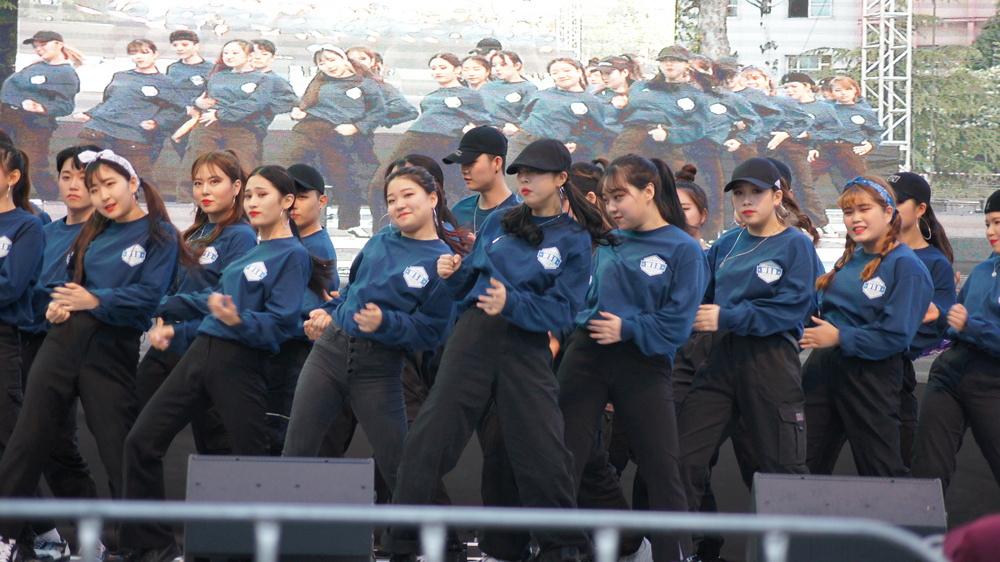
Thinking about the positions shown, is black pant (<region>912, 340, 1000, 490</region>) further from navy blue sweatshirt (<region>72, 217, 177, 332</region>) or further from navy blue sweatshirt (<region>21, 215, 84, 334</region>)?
navy blue sweatshirt (<region>21, 215, 84, 334</region>)

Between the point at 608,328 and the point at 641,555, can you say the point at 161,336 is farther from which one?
the point at 641,555

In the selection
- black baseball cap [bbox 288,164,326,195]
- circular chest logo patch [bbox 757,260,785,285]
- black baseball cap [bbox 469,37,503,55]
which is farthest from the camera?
black baseball cap [bbox 469,37,503,55]

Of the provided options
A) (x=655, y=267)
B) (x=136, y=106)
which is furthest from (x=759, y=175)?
(x=136, y=106)

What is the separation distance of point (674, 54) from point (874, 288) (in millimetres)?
6989

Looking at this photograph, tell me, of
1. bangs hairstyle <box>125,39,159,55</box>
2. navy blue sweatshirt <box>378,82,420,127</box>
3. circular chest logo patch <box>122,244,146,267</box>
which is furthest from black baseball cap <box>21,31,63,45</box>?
circular chest logo patch <box>122,244,146,267</box>

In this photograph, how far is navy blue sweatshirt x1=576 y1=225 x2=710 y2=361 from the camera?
4.54m

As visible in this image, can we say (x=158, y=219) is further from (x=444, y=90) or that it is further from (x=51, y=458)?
(x=444, y=90)

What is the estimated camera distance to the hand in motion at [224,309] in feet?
15.3

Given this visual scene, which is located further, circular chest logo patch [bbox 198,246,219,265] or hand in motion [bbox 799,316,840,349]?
circular chest logo patch [bbox 198,246,219,265]

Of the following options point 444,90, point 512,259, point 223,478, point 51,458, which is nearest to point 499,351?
point 512,259

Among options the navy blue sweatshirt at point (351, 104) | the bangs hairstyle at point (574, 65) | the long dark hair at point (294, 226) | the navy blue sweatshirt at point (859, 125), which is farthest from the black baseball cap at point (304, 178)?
the navy blue sweatshirt at point (859, 125)

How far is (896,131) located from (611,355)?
24.3 ft

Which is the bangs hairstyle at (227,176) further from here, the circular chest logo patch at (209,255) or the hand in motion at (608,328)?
the hand in motion at (608,328)

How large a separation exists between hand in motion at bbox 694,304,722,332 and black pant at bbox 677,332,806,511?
9.5 inches
